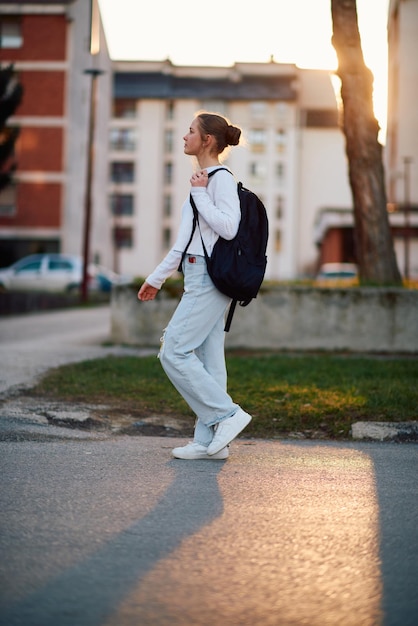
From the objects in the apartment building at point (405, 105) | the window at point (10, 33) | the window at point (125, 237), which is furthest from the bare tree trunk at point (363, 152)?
the window at point (125, 237)

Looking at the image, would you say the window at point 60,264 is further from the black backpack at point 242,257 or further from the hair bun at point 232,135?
the black backpack at point 242,257

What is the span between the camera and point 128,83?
2891 inches

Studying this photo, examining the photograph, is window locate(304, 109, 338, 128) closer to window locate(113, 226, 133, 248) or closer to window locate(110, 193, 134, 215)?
window locate(110, 193, 134, 215)

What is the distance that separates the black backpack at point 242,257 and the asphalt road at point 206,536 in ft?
3.18

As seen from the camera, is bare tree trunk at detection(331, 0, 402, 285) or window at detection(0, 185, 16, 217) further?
window at detection(0, 185, 16, 217)

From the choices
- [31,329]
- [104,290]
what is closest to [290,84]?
[104,290]

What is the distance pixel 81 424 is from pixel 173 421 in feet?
2.26

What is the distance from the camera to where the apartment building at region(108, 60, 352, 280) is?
73.6m

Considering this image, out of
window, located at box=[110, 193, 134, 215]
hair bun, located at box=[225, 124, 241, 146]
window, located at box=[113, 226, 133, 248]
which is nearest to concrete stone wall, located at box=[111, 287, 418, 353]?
hair bun, located at box=[225, 124, 241, 146]

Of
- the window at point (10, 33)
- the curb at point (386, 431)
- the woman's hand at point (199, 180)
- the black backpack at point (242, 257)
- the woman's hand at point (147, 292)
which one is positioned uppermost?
the window at point (10, 33)

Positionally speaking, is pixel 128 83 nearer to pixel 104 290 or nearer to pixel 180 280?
pixel 104 290

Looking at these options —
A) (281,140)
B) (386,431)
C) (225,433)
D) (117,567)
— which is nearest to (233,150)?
(281,140)

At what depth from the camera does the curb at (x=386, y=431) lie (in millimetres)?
6074

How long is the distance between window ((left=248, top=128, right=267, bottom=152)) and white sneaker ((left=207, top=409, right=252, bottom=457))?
2797 inches
